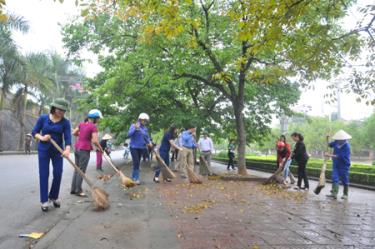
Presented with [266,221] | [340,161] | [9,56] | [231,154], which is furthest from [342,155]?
[9,56]

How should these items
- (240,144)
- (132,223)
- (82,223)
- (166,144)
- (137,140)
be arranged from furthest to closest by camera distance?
(240,144)
(166,144)
(137,140)
(132,223)
(82,223)

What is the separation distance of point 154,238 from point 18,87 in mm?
32772

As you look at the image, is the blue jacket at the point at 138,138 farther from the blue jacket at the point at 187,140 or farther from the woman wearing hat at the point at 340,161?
the woman wearing hat at the point at 340,161

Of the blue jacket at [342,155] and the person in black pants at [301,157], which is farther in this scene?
the person in black pants at [301,157]

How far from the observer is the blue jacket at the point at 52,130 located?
22.0 ft

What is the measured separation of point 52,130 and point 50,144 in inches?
10.5

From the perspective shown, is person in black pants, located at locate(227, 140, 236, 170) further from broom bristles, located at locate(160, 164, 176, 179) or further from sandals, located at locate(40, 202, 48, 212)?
sandals, located at locate(40, 202, 48, 212)

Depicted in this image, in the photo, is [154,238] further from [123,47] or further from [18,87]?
[18,87]

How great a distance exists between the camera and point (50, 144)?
22.1ft

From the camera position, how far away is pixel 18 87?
34.1 metres

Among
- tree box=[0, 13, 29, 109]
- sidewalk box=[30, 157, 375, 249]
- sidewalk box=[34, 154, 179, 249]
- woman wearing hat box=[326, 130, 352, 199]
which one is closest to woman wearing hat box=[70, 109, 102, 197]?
sidewalk box=[30, 157, 375, 249]

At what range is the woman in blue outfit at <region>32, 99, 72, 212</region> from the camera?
6.60 meters

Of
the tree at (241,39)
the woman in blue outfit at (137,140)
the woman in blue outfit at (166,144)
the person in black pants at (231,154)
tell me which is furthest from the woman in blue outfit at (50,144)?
the person in black pants at (231,154)

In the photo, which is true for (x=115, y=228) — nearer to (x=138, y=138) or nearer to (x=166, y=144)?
(x=138, y=138)
